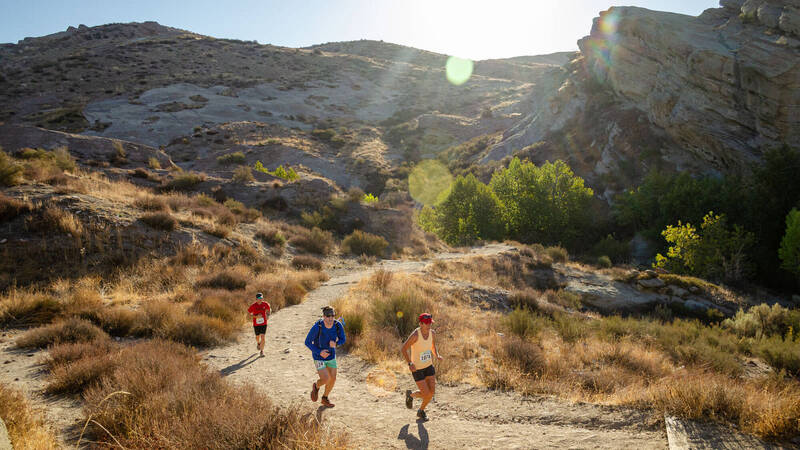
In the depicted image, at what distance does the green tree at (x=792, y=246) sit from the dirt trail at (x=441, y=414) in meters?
30.1

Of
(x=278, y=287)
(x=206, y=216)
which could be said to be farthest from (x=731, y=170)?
(x=206, y=216)

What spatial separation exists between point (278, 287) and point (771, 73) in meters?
39.2

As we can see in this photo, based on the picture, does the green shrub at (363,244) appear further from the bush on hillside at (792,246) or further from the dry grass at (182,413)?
the bush on hillside at (792,246)

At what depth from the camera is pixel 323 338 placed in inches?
242

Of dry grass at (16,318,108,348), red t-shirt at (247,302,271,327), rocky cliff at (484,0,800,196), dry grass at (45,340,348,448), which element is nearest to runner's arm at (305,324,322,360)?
dry grass at (45,340,348,448)

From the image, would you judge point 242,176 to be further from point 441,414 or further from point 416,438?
point 416,438

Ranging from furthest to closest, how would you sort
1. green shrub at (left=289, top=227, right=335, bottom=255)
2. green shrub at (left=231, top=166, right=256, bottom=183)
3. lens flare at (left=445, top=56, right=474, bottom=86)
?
lens flare at (left=445, top=56, right=474, bottom=86) → green shrub at (left=231, top=166, right=256, bottom=183) → green shrub at (left=289, top=227, right=335, bottom=255)

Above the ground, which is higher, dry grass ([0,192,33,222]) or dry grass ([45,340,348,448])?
dry grass ([0,192,33,222])

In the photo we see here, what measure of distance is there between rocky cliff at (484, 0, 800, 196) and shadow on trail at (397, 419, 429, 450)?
39.0 m

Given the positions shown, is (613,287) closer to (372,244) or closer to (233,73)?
(372,244)

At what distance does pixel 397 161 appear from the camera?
197ft

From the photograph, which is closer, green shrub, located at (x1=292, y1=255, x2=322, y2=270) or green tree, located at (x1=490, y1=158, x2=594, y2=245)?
green shrub, located at (x1=292, y1=255, x2=322, y2=270)

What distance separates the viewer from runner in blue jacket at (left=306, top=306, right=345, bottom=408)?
608 centimetres

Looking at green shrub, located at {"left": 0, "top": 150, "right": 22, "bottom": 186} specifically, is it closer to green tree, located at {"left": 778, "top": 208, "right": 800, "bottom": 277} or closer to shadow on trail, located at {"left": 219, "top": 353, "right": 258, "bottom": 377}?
shadow on trail, located at {"left": 219, "top": 353, "right": 258, "bottom": 377}
